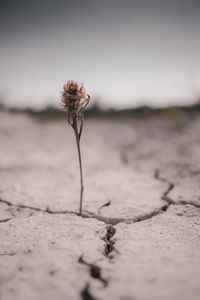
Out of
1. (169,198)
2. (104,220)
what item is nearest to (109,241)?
(104,220)

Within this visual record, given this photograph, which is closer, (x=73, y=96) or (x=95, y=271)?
(x=95, y=271)

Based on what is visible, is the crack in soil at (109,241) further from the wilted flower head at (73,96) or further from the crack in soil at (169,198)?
the wilted flower head at (73,96)

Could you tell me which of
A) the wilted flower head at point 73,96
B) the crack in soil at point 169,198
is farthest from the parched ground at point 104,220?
the wilted flower head at point 73,96

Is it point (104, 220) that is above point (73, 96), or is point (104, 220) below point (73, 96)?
below

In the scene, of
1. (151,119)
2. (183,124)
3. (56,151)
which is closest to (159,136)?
(183,124)

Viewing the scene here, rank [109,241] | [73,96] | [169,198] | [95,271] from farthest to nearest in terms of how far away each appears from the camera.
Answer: [169,198] < [73,96] < [109,241] < [95,271]

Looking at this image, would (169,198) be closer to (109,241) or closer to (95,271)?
(109,241)

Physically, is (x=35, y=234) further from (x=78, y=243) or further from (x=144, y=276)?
(x=144, y=276)
